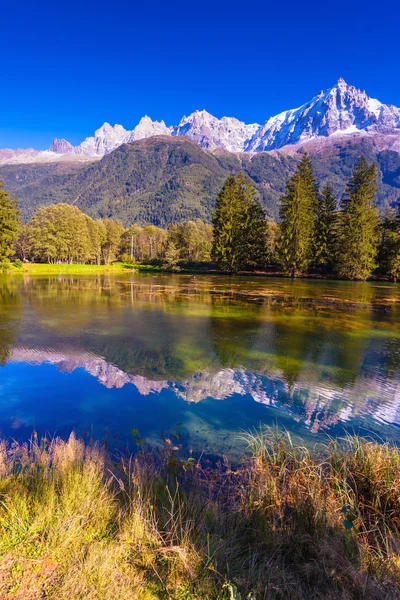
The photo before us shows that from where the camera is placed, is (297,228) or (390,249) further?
(297,228)

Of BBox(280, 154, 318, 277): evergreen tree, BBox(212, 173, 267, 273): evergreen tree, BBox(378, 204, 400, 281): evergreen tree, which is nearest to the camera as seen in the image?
BBox(378, 204, 400, 281): evergreen tree

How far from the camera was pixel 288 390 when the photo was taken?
29.5 feet

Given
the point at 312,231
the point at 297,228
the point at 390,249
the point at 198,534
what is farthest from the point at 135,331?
the point at 312,231

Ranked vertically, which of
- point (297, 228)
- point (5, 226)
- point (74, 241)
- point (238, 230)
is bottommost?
point (74, 241)

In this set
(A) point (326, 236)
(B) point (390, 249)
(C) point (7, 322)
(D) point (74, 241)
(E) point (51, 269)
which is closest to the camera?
(C) point (7, 322)

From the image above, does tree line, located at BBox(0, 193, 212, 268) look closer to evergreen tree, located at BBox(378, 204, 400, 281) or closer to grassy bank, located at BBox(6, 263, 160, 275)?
grassy bank, located at BBox(6, 263, 160, 275)

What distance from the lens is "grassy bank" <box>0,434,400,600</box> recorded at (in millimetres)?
2682

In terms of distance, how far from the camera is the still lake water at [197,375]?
6.94 metres

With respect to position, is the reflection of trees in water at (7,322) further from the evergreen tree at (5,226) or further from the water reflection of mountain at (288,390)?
the evergreen tree at (5,226)

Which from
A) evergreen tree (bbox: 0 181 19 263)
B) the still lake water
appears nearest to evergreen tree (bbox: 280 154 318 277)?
the still lake water

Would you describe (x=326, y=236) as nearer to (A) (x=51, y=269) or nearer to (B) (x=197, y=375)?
(B) (x=197, y=375)

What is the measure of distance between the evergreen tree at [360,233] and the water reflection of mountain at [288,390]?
151 ft

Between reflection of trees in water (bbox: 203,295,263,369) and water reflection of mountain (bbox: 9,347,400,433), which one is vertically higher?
water reflection of mountain (bbox: 9,347,400,433)

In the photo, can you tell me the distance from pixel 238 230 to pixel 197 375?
5811 centimetres
